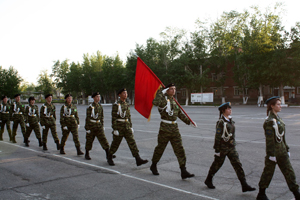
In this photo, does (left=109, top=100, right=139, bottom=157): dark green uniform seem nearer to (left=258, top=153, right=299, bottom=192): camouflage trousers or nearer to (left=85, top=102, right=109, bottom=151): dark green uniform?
(left=85, top=102, right=109, bottom=151): dark green uniform

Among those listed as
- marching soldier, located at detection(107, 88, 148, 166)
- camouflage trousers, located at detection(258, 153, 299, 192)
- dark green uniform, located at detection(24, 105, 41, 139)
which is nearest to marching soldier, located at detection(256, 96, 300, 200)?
camouflage trousers, located at detection(258, 153, 299, 192)

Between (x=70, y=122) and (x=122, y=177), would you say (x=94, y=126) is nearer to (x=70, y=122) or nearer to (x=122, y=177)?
(x=70, y=122)

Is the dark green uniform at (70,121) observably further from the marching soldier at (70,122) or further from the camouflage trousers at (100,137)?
the camouflage trousers at (100,137)

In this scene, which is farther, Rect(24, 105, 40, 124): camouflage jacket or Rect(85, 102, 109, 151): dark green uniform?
Rect(24, 105, 40, 124): camouflage jacket

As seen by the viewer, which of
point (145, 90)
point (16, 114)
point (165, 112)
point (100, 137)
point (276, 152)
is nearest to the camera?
point (276, 152)

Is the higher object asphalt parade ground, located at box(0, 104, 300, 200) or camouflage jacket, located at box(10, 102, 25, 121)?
camouflage jacket, located at box(10, 102, 25, 121)

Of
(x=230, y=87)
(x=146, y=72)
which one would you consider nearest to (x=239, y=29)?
(x=230, y=87)

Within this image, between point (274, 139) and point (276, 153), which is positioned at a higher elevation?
point (274, 139)

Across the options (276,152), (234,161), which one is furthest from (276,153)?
(234,161)

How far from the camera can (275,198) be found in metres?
4.78

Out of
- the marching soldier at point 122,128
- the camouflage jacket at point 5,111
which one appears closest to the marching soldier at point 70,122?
the marching soldier at point 122,128

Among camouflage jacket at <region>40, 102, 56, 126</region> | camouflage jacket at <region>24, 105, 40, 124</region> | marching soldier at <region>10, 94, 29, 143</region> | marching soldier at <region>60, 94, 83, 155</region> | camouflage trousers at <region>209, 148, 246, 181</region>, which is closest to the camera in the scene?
camouflage trousers at <region>209, 148, 246, 181</region>

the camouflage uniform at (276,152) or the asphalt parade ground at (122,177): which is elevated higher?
the camouflage uniform at (276,152)

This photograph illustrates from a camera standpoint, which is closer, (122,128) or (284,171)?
(284,171)
